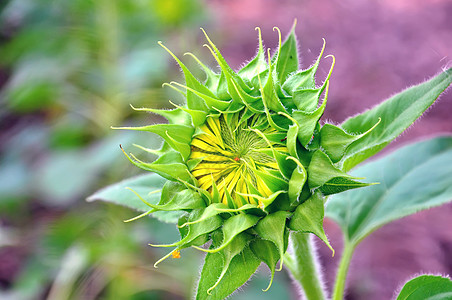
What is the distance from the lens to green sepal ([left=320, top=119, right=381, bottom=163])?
0.93m

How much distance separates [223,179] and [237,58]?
3326mm

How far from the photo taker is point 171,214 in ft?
3.76

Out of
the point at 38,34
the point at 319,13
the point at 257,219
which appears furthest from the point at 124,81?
the point at 257,219

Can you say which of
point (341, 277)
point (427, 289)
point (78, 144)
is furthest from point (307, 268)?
point (78, 144)

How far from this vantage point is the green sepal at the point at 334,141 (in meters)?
0.93

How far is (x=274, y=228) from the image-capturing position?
0.91m

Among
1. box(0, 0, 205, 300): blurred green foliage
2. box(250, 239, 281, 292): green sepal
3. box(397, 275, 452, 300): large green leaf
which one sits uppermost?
box(250, 239, 281, 292): green sepal

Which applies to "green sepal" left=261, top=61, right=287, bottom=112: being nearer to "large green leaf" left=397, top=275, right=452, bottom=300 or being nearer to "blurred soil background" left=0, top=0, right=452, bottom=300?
"large green leaf" left=397, top=275, right=452, bottom=300

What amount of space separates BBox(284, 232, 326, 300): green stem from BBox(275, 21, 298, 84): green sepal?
0.37m

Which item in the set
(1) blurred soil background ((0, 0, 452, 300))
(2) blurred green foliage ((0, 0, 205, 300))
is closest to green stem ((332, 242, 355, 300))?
(1) blurred soil background ((0, 0, 452, 300))

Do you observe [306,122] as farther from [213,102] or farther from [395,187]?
[395,187]

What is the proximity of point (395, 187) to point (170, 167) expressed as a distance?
717 millimetres

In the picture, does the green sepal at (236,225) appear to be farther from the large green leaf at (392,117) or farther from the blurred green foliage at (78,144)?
the blurred green foliage at (78,144)

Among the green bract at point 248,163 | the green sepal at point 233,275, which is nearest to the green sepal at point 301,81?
the green bract at point 248,163
